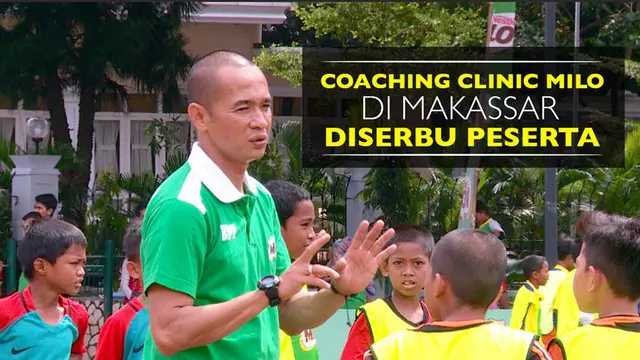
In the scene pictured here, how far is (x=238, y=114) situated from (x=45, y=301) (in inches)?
109

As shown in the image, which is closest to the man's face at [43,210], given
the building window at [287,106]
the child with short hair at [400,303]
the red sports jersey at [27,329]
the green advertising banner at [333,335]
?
the green advertising banner at [333,335]

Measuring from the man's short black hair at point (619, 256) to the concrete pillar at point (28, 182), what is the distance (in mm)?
11495

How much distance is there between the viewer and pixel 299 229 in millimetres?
5168

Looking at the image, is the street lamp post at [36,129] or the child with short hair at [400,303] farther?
the street lamp post at [36,129]

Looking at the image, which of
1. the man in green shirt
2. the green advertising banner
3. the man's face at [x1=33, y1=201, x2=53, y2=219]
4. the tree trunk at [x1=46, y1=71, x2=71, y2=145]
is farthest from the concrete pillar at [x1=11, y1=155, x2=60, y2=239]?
the man in green shirt

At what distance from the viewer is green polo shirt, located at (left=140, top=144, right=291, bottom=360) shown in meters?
3.04

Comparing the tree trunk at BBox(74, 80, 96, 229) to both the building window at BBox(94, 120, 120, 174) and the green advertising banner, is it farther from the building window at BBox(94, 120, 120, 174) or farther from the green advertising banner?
the green advertising banner

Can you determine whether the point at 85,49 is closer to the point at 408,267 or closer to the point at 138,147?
the point at 138,147

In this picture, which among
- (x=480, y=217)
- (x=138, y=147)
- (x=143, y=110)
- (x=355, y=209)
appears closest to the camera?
(x=480, y=217)

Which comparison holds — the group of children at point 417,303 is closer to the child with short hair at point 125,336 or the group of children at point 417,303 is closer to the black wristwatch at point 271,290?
A: the child with short hair at point 125,336

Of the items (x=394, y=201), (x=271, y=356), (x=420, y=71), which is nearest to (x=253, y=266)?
(x=271, y=356)

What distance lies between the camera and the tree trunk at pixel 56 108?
1809 centimetres

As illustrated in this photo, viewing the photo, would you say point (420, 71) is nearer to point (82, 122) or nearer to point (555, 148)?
point (555, 148)

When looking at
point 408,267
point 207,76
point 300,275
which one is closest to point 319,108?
point 408,267
